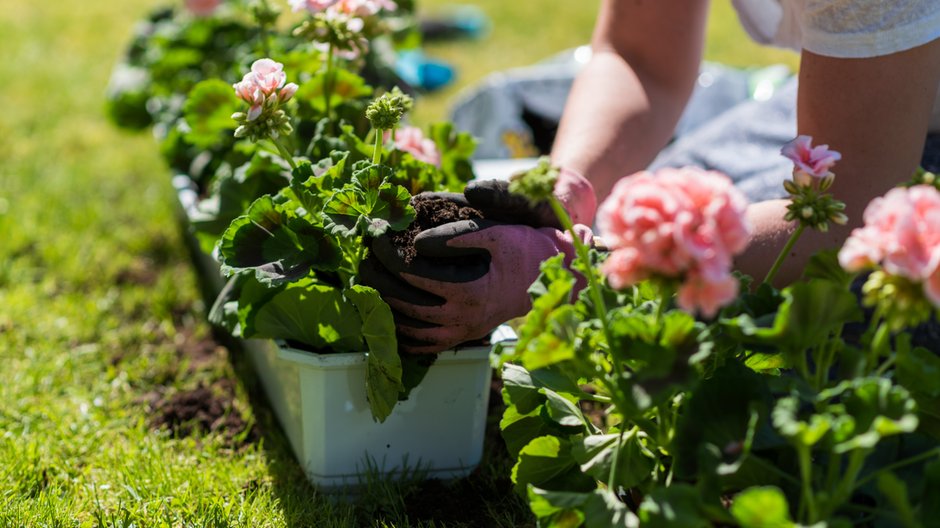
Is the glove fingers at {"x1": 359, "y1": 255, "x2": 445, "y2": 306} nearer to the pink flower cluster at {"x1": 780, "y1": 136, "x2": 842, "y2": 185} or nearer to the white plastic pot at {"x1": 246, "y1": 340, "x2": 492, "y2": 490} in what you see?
the white plastic pot at {"x1": 246, "y1": 340, "x2": 492, "y2": 490}

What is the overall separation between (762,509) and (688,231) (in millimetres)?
262

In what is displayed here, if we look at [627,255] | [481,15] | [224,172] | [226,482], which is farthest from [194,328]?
[481,15]

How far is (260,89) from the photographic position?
54.2 inches

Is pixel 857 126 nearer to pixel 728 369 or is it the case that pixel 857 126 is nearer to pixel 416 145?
pixel 728 369

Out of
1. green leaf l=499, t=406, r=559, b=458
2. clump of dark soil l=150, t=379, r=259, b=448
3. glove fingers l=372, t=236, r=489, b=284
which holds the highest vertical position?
glove fingers l=372, t=236, r=489, b=284

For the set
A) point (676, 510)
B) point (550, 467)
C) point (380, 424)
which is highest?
point (676, 510)

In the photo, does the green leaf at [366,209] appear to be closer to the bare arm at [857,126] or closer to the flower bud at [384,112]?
the flower bud at [384,112]

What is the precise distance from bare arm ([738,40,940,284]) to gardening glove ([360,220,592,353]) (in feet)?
1.02

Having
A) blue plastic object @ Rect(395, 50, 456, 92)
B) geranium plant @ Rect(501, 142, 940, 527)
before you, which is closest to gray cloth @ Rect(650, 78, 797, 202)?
geranium plant @ Rect(501, 142, 940, 527)

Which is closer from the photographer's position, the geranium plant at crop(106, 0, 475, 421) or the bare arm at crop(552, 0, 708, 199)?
the geranium plant at crop(106, 0, 475, 421)

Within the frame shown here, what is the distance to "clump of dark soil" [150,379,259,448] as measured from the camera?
1.85 meters

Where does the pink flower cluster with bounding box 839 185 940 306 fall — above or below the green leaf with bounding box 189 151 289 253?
above

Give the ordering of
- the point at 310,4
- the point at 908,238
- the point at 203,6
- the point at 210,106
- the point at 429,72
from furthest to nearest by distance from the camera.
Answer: the point at 429,72
the point at 203,6
the point at 210,106
the point at 310,4
the point at 908,238

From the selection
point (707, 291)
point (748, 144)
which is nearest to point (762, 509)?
point (707, 291)
